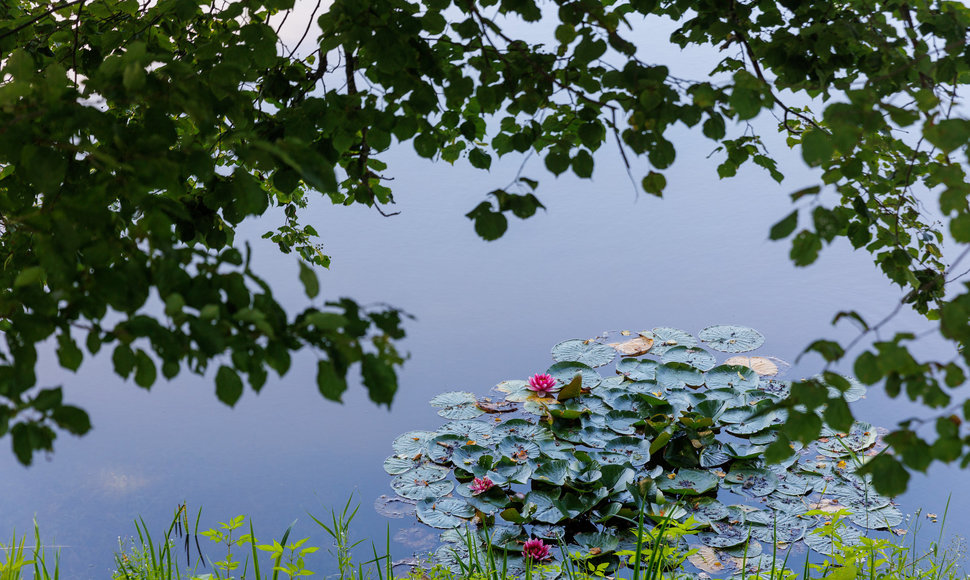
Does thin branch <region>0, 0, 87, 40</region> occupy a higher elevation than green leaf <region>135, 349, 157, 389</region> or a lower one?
higher

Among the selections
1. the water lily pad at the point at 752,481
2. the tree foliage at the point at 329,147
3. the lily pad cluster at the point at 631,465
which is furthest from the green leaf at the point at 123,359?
the water lily pad at the point at 752,481

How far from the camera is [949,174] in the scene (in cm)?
74

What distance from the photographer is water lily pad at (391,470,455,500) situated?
8.02 feet

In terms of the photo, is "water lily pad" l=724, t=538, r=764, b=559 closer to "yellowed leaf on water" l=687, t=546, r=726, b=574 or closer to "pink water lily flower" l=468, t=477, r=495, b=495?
"yellowed leaf on water" l=687, t=546, r=726, b=574

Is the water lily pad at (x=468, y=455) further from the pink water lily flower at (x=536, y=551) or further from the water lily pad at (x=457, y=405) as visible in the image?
the pink water lily flower at (x=536, y=551)

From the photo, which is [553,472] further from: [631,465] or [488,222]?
[488,222]

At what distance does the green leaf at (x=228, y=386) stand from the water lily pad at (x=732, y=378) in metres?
2.41

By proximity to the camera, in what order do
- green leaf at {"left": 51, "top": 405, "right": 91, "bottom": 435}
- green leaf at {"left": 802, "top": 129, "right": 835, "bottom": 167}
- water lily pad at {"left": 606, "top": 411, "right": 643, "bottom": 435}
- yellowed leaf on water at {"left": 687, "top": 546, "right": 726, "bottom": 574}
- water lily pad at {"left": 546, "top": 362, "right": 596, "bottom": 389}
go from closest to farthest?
1. green leaf at {"left": 51, "top": 405, "right": 91, "bottom": 435}
2. green leaf at {"left": 802, "top": 129, "right": 835, "bottom": 167}
3. yellowed leaf on water at {"left": 687, "top": 546, "right": 726, "bottom": 574}
4. water lily pad at {"left": 606, "top": 411, "right": 643, "bottom": 435}
5. water lily pad at {"left": 546, "top": 362, "right": 596, "bottom": 389}

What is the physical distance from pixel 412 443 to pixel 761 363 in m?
1.39

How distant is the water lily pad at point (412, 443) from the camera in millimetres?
2676

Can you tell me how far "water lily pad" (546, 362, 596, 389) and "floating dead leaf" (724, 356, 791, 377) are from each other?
53 centimetres

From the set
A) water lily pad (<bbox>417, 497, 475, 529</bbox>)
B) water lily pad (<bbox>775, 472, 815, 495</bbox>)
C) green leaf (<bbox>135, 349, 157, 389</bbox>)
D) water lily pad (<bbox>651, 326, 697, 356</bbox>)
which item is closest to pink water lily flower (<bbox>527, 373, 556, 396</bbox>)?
water lily pad (<bbox>651, 326, 697, 356</bbox>)

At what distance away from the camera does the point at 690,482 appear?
2.40 m

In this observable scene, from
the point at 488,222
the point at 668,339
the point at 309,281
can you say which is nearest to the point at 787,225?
the point at 488,222
